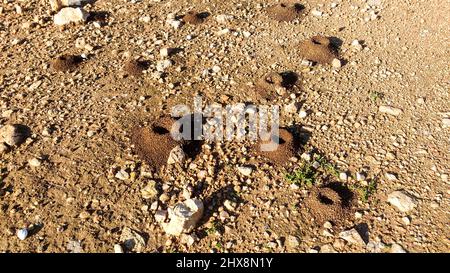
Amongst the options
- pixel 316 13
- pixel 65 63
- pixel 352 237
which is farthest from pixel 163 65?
pixel 352 237

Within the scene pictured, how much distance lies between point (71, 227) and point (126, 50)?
155 inches

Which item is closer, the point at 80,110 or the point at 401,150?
the point at 401,150

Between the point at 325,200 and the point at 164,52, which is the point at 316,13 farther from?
the point at 325,200

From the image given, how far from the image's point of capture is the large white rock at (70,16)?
8.63 m

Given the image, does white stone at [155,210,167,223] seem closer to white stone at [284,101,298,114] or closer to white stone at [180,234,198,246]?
white stone at [180,234,198,246]

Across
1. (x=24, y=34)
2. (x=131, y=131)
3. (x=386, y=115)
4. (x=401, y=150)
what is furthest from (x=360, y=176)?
(x=24, y=34)

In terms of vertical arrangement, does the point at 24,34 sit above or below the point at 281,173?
above

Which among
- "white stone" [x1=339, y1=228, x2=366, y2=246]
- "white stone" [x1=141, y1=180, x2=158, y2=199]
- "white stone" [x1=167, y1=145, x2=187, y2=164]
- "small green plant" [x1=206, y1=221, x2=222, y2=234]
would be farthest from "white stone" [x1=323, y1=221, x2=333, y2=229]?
"white stone" [x1=141, y1=180, x2=158, y2=199]

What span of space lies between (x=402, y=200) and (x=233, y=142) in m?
2.61

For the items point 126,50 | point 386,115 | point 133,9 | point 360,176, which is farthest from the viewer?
point 133,9

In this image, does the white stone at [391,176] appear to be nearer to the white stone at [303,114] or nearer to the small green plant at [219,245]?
the white stone at [303,114]

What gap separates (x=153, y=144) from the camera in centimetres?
626

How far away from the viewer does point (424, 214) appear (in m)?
5.54

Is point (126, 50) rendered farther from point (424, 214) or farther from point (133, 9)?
point (424, 214)
